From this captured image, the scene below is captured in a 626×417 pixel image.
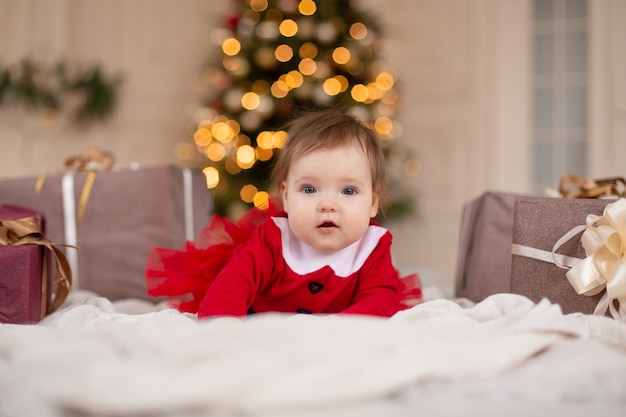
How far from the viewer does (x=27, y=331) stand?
80 cm

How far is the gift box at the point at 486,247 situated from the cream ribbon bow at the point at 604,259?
1.62 ft

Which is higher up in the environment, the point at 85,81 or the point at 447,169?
the point at 85,81

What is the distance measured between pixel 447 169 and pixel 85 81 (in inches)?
87.8

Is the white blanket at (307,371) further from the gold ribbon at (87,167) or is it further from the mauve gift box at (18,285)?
the gold ribbon at (87,167)

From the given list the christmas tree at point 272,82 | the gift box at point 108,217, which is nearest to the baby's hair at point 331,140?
the gift box at point 108,217

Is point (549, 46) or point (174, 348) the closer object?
point (174, 348)

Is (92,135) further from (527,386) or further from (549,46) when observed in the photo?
(527,386)

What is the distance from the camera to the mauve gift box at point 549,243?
127 centimetres

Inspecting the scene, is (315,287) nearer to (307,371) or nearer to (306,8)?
(307,371)

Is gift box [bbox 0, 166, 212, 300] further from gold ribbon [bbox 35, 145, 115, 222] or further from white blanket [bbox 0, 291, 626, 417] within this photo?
white blanket [bbox 0, 291, 626, 417]

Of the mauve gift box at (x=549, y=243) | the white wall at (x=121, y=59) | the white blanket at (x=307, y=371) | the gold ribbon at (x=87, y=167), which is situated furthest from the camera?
the white wall at (x=121, y=59)

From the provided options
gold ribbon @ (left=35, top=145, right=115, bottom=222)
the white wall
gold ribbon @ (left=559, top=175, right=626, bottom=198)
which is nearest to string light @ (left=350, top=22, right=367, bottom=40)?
the white wall

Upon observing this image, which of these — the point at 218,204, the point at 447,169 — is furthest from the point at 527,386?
the point at 447,169

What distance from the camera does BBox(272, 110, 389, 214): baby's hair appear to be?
1283 mm
